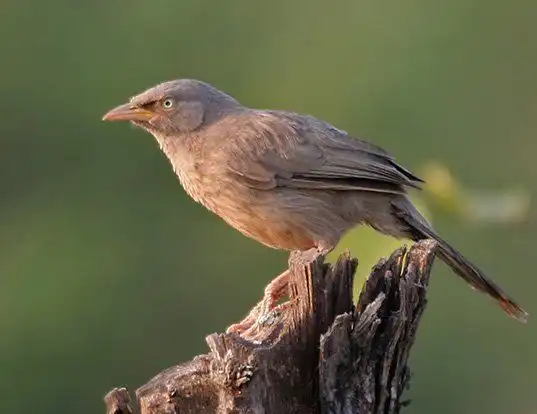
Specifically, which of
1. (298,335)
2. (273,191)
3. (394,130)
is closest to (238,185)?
(273,191)

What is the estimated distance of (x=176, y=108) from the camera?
26.0ft

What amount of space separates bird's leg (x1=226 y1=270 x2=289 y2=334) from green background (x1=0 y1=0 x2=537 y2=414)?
10.3m

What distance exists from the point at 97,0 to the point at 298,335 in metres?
18.8

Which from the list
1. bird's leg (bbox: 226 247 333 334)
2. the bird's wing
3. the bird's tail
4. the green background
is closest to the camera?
bird's leg (bbox: 226 247 333 334)

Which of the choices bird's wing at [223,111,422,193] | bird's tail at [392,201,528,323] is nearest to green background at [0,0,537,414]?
bird's tail at [392,201,528,323]

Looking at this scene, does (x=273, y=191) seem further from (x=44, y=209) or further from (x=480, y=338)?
(x=44, y=209)

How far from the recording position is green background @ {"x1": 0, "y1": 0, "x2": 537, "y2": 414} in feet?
62.2

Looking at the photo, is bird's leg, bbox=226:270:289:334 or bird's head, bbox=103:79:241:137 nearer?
bird's leg, bbox=226:270:289:334

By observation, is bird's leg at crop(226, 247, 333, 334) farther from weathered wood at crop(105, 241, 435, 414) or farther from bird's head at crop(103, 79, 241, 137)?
bird's head at crop(103, 79, 241, 137)

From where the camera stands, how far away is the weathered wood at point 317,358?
561 centimetres

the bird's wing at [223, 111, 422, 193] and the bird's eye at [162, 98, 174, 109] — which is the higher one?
the bird's eye at [162, 98, 174, 109]

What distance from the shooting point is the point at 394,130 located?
20.1 meters

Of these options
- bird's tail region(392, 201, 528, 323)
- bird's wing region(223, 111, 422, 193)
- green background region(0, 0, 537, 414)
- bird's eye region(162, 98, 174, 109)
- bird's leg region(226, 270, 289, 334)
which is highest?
green background region(0, 0, 537, 414)

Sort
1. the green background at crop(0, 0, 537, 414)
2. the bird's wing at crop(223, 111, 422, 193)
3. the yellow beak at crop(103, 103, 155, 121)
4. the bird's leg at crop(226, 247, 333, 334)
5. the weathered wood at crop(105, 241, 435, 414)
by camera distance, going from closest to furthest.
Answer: the weathered wood at crop(105, 241, 435, 414) → the bird's leg at crop(226, 247, 333, 334) → the bird's wing at crop(223, 111, 422, 193) → the yellow beak at crop(103, 103, 155, 121) → the green background at crop(0, 0, 537, 414)
